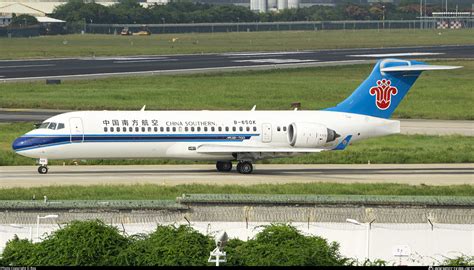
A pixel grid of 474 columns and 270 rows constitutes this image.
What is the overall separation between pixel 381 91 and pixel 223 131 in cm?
808

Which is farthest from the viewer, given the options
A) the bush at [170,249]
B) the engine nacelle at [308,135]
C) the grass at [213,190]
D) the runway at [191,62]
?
the runway at [191,62]

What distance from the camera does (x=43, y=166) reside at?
50312 millimetres

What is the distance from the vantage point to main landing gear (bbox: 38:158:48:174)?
5019cm

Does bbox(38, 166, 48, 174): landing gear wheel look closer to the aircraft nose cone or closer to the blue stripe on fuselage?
the blue stripe on fuselage

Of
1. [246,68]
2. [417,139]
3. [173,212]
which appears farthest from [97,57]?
[173,212]

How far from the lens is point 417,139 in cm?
6359

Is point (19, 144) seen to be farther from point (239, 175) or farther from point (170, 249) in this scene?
point (170, 249)

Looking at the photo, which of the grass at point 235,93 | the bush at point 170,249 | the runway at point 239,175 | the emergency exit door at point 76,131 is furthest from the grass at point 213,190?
the grass at point 235,93

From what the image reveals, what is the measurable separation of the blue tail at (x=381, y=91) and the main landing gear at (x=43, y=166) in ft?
45.6

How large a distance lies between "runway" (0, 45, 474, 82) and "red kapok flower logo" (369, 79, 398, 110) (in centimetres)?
5554

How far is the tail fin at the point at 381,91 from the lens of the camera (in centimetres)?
5347

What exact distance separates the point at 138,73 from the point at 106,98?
25286 mm

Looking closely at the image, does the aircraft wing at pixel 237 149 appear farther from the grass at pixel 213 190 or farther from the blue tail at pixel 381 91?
the grass at pixel 213 190

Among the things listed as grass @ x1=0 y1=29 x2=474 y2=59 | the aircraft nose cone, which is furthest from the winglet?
grass @ x1=0 y1=29 x2=474 y2=59
